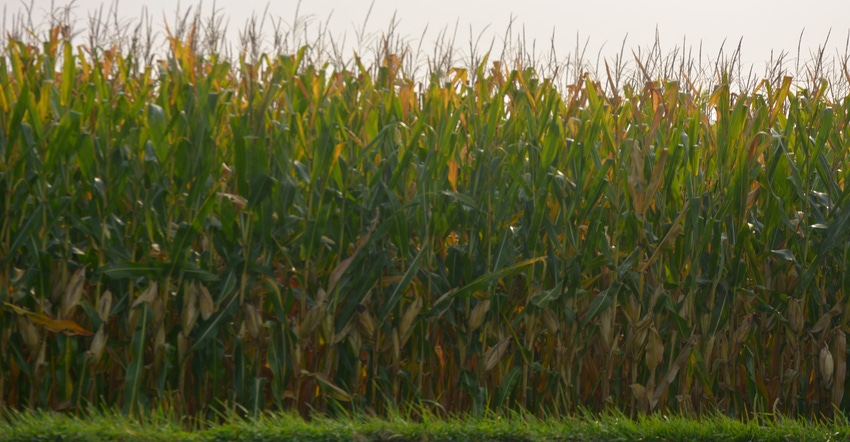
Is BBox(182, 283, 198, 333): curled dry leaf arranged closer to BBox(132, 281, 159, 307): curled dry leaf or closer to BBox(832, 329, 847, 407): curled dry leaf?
BBox(132, 281, 159, 307): curled dry leaf

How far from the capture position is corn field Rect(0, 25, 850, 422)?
15.7 ft

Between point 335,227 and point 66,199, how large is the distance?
1.52 m

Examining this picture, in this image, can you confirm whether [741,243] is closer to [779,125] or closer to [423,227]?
[779,125]

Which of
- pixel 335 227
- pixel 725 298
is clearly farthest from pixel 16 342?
pixel 725 298

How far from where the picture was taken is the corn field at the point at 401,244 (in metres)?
4.78

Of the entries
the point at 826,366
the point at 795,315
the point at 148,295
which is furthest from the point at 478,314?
the point at 826,366

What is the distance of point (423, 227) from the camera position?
504 cm

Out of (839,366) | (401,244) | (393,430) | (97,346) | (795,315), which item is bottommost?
(393,430)

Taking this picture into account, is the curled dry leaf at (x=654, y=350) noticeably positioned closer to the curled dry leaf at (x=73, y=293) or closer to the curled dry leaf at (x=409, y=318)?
the curled dry leaf at (x=409, y=318)

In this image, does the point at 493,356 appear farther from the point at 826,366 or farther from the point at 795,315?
the point at 826,366

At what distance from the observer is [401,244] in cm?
497

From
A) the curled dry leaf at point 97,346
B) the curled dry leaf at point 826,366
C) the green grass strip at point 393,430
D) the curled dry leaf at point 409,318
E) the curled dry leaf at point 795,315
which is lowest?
the green grass strip at point 393,430

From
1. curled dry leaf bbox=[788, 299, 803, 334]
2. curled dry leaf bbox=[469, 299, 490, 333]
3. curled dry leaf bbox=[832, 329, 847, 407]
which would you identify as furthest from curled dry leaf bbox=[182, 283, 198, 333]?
curled dry leaf bbox=[832, 329, 847, 407]

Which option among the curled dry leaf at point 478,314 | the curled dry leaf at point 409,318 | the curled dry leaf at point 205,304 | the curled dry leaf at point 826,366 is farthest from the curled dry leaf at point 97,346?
the curled dry leaf at point 826,366
